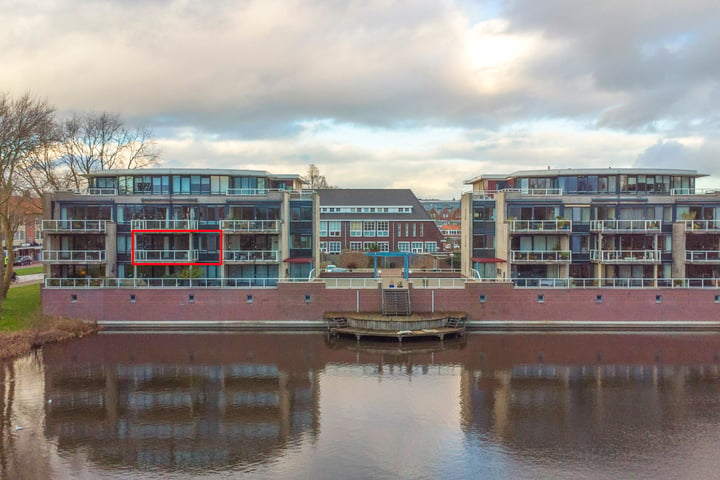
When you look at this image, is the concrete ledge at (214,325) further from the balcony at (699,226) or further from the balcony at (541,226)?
the balcony at (699,226)

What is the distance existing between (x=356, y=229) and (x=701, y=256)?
133ft

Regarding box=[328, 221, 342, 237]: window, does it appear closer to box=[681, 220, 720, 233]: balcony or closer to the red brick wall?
the red brick wall

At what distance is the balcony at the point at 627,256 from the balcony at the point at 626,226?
5.22 ft

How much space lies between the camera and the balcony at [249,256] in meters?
44.4

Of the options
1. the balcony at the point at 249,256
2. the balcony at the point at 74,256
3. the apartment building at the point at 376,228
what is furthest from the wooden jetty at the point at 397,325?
the apartment building at the point at 376,228

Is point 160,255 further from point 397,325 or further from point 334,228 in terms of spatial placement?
point 334,228

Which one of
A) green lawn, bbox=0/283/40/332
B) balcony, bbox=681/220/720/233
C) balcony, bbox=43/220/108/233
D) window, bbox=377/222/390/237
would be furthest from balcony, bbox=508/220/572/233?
green lawn, bbox=0/283/40/332

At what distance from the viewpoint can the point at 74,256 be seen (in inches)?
1736

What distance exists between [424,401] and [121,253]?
28145 millimetres

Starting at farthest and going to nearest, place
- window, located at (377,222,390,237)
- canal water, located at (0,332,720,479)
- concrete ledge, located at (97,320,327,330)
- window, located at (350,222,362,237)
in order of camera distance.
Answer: window, located at (377,222,390,237) → window, located at (350,222,362,237) → concrete ledge, located at (97,320,327,330) → canal water, located at (0,332,720,479)

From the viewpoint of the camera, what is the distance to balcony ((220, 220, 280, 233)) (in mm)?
44875

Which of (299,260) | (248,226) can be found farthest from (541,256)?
(248,226)

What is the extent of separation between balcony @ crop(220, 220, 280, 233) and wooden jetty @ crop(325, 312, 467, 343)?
28.0ft

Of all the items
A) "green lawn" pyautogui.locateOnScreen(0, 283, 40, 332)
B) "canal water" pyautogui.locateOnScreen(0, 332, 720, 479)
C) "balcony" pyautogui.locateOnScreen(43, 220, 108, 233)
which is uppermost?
"balcony" pyautogui.locateOnScreen(43, 220, 108, 233)
